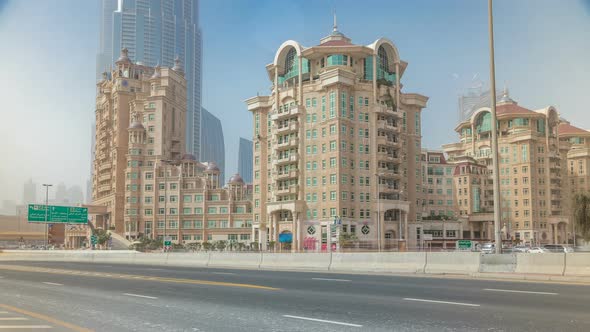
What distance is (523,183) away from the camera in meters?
132

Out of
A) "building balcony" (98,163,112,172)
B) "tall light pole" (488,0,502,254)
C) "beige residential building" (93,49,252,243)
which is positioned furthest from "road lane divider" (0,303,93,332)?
"building balcony" (98,163,112,172)

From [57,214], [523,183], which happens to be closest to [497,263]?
[57,214]

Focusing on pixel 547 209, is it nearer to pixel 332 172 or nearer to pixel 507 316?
pixel 332 172

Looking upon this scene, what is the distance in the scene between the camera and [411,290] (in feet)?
58.7

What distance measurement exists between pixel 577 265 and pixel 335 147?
72165 millimetres

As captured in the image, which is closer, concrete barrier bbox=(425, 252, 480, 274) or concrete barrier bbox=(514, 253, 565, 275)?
concrete barrier bbox=(514, 253, 565, 275)

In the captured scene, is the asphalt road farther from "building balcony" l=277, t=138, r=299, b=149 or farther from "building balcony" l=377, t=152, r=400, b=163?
"building balcony" l=277, t=138, r=299, b=149

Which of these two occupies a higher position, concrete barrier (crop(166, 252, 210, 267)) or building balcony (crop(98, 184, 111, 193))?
building balcony (crop(98, 184, 111, 193))

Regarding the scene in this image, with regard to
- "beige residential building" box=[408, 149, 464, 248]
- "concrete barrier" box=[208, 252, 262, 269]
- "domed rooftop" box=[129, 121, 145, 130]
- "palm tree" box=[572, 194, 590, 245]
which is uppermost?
"domed rooftop" box=[129, 121, 145, 130]

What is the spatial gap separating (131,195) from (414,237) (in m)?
61.8

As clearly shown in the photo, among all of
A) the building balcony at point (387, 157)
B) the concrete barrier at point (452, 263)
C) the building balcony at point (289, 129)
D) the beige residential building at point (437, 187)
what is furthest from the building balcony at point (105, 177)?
the concrete barrier at point (452, 263)

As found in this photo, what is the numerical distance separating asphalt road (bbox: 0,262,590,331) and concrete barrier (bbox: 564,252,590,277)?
2.27 meters

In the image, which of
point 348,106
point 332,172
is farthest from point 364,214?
point 348,106

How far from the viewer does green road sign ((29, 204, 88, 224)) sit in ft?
269
